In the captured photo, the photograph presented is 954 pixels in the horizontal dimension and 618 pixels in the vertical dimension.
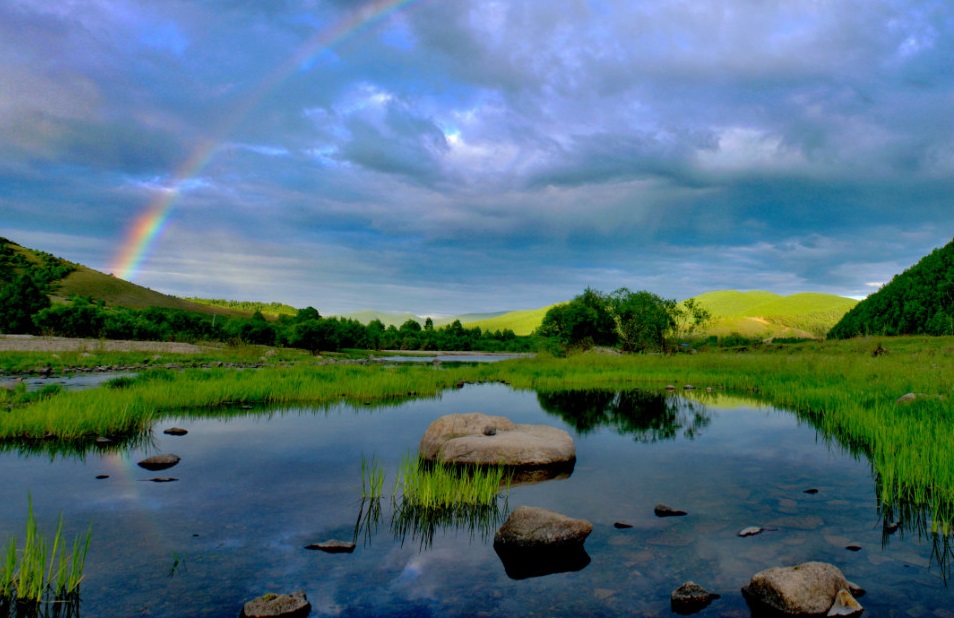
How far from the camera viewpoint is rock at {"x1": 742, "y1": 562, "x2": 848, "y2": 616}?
20.5 feet

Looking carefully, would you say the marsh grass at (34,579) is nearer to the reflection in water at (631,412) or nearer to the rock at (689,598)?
the rock at (689,598)

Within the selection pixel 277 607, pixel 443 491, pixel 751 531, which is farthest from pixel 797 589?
pixel 277 607

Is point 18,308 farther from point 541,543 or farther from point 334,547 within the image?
point 541,543

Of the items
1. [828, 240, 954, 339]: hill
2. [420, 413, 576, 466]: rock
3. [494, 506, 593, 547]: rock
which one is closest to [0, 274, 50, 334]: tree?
[420, 413, 576, 466]: rock

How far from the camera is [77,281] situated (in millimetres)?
132375

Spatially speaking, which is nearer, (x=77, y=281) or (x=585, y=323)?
(x=585, y=323)

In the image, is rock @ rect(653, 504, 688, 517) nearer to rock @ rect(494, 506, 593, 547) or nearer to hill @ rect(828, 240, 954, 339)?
rock @ rect(494, 506, 593, 547)

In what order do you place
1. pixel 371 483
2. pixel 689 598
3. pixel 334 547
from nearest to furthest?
1. pixel 689 598
2. pixel 334 547
3. pixel 371 483

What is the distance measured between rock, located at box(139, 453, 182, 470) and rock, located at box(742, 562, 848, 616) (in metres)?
13.2

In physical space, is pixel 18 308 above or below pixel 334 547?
above

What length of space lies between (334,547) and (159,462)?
7.96 metres

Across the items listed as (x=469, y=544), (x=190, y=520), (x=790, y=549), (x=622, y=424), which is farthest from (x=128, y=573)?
(x=622, y=424)

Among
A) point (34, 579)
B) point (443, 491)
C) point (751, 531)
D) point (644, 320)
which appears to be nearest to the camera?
point (34, 579)

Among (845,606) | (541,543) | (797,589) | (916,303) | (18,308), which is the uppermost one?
(916,303)
